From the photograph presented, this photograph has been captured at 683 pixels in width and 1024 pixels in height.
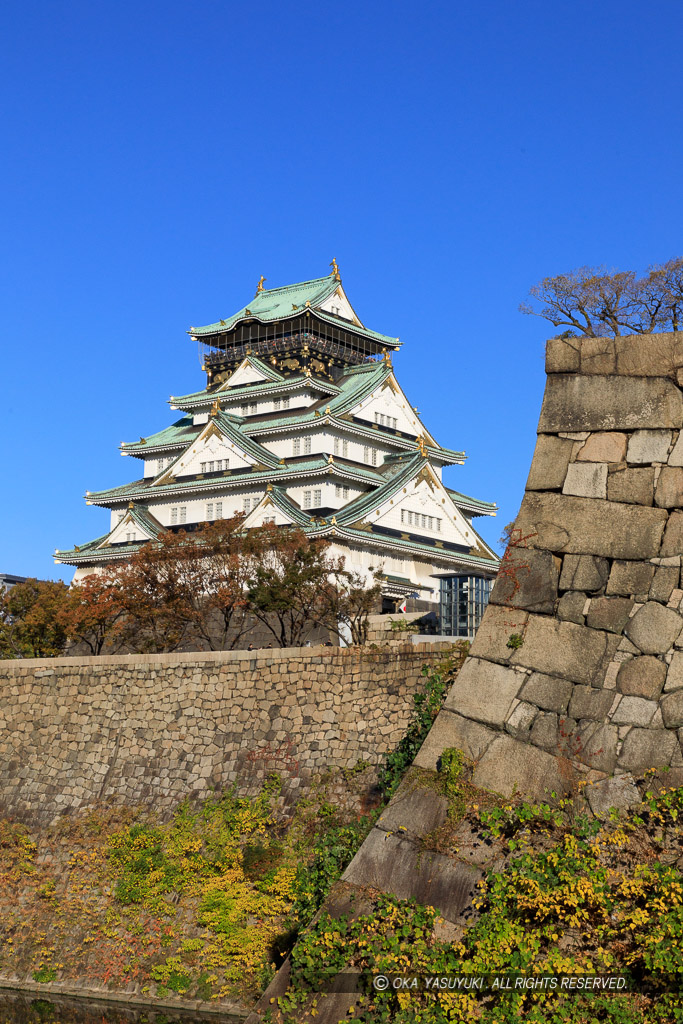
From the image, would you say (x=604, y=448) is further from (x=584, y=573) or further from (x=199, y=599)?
(x=199, y=599)

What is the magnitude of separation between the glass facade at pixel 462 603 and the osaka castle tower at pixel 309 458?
9531mm

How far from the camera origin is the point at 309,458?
4150 centimetres

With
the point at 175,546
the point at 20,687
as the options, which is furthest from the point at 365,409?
the point at 20,687

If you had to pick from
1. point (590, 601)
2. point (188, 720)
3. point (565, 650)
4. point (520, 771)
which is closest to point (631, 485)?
point (590, 601)

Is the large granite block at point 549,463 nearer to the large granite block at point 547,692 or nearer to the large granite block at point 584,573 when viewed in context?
the large granite block at point 584,573

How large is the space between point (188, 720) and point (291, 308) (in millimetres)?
31403

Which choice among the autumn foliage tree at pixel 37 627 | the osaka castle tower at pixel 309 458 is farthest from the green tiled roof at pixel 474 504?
the autumn foliage tree at pixel 37 627

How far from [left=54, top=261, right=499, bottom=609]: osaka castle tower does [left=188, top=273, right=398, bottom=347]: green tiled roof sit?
98 mm

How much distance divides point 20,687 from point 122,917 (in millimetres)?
8188

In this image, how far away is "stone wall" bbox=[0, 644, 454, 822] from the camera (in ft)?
57.3

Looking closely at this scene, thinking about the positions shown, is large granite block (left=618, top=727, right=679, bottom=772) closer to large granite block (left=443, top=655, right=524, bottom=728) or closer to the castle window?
large granite block (left=443, top=655, right=524, bottom=728)

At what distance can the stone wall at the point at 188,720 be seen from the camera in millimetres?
17469

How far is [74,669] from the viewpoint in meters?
22.9

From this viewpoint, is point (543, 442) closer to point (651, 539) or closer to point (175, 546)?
point (651, 539)
